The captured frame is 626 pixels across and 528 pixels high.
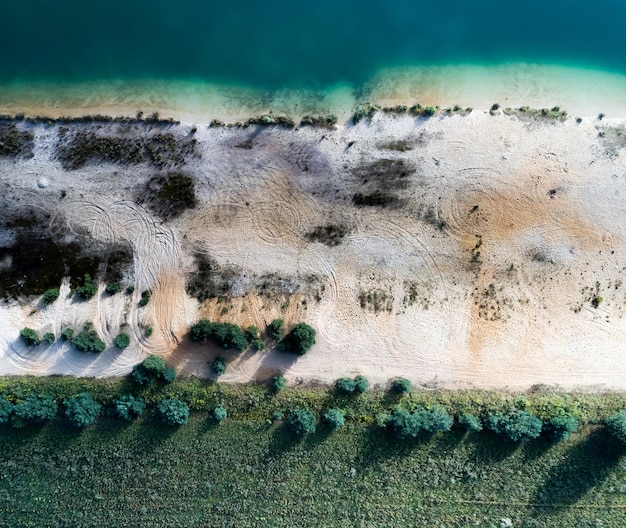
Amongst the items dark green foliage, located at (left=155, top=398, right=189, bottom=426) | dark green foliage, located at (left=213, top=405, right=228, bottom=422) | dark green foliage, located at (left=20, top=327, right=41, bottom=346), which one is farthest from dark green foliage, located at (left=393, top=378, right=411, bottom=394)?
dark green foliage, located at (left=20, top=327, right=41, bottom=346)

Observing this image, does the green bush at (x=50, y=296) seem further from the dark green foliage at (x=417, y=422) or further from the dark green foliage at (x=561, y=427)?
the dark green foliage at (x=561, y=427)

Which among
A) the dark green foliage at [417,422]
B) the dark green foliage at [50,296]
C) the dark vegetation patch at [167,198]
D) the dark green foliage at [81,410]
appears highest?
the dark vegetation patch at [167,198]

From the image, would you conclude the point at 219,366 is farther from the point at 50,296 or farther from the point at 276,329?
the point at 50,296

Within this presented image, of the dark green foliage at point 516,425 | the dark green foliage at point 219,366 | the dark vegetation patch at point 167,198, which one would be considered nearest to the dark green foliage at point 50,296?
the dark vegetation patch at point 167,198

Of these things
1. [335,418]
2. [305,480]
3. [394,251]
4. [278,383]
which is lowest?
[305,480]

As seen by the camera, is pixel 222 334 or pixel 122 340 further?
pixel 122 340

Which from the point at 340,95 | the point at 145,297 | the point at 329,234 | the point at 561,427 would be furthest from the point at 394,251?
the point at 145,297
